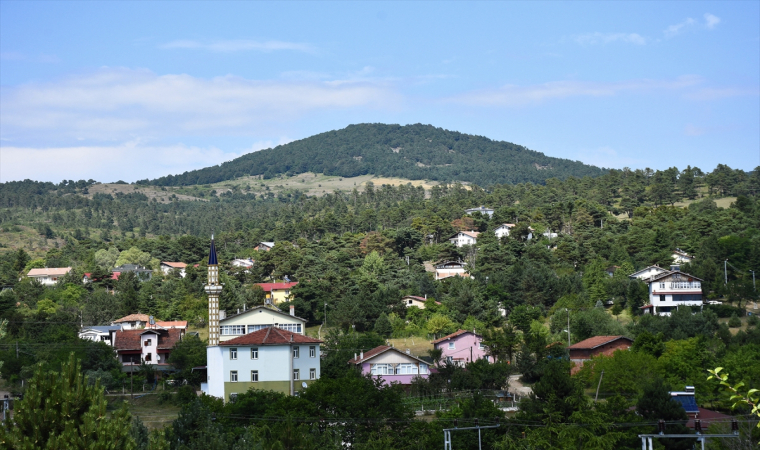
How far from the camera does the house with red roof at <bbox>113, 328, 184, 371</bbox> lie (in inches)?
2628

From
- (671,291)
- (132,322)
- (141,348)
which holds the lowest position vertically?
(141,348)

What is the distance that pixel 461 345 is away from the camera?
6562 cm

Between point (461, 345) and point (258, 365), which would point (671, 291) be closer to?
point (461, 345)

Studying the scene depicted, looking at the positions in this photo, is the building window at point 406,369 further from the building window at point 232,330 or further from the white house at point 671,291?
the white house at point 671,291

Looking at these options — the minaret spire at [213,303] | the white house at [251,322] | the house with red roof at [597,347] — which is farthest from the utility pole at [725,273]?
the minaret spire at [213,303]

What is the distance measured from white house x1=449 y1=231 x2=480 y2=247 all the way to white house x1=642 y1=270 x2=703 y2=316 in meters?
34.5

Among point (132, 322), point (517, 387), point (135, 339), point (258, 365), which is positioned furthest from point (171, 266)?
point (517, 387)

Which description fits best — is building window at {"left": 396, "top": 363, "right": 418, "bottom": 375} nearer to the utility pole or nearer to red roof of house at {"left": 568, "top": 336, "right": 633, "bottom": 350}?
red roof of house at {"left": 568, "top": 336, "right": 633, "bottom": 350}

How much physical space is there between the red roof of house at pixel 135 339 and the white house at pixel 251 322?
399 inches

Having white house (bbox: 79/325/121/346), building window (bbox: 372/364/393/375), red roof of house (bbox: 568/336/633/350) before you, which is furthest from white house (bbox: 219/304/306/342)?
red roof of house (bbox: 568/336/633/350)

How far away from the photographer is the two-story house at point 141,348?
66750 millimetres

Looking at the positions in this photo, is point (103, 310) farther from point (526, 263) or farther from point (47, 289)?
point (526, 263)

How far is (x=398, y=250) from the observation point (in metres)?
105

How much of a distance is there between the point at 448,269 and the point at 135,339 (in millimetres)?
39993
